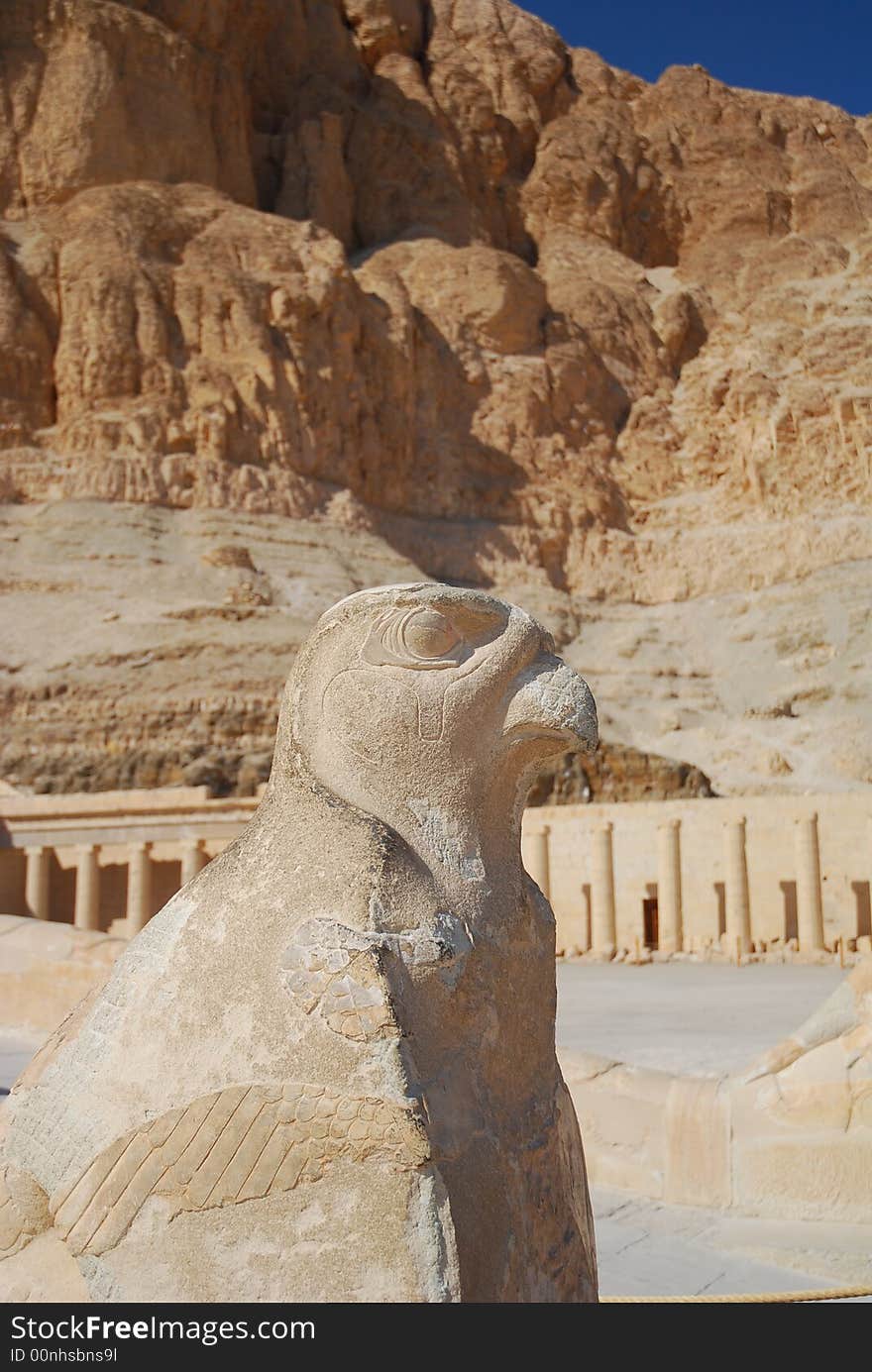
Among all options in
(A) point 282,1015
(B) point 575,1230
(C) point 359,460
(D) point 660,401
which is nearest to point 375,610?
(A) point 282,1015

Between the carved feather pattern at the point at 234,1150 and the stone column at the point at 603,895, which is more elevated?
the carved feather pattern at the point at 234,1150

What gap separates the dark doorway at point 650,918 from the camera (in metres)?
23.3

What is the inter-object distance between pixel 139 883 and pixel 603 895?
353 inches

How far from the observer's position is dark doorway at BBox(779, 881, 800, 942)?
21.8 m

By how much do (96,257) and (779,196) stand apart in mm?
44353

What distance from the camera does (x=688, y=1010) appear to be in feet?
39.5

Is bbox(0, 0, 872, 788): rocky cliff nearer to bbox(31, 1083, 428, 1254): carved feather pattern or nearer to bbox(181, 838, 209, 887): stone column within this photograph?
bbox(181, 838, 209, 887): stone column

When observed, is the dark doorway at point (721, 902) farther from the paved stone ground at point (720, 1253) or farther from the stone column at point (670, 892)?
the paved stone ground at point (720, 1253)

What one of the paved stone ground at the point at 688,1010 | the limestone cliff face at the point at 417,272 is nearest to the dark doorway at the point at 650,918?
the paved stone ground at the point at 688,1010

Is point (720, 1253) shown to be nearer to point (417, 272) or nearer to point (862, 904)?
point (862, 904)

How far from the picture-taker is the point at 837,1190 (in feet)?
16.1

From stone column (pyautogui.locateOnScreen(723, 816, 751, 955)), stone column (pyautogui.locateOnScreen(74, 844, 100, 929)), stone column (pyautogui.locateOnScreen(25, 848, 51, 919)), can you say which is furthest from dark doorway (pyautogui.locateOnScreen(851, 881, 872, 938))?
stone column (pyautogui.locateOnScreen(25, 848, 51, 919))

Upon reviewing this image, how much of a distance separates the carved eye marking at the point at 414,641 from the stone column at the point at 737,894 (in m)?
19.6
